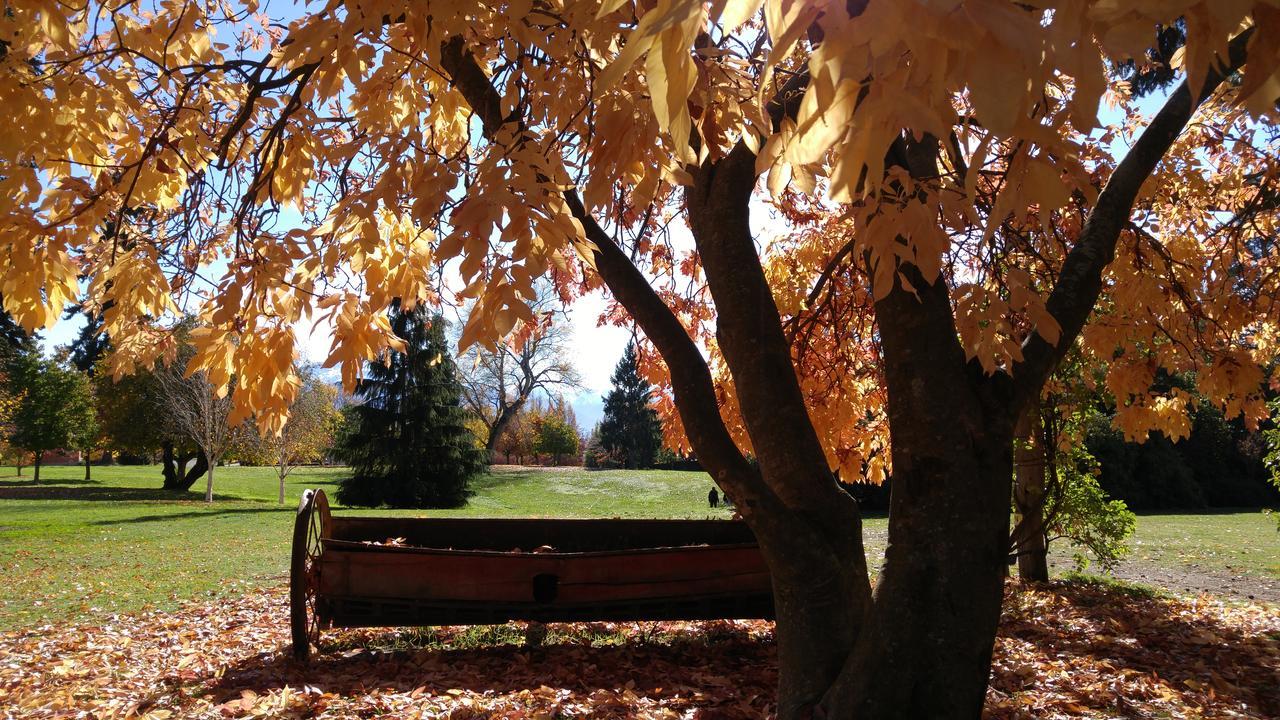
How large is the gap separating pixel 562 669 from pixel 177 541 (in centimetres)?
1045

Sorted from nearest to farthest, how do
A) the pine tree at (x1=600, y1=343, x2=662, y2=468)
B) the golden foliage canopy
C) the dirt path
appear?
the golden foliage canopy, the dirt path, the pine tree at (x1=600, y1=343, x2=662, y2=468)

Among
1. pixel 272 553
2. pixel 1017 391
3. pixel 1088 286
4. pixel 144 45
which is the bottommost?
pixel 272 553

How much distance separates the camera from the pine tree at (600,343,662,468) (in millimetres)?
46906

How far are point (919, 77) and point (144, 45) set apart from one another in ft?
14.6

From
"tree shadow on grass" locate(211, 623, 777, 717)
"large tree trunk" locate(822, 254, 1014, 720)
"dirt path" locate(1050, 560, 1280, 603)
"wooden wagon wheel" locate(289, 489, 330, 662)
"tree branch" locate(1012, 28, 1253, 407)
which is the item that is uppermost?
"tree branch" locate(1012, 28, 1253, 407)

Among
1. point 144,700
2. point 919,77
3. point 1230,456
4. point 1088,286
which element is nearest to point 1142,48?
point 919,77

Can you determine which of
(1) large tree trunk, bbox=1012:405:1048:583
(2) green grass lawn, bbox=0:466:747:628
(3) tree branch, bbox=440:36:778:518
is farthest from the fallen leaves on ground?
(3) tree branch, bbox=440:36:778:518

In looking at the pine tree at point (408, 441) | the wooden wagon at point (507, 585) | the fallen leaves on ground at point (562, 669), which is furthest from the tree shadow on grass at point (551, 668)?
the pine tree at point (408, 441)

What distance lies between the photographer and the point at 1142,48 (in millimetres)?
1062

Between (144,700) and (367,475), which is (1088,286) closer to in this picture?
(144,700)

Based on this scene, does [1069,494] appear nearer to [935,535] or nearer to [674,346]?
[935,535]

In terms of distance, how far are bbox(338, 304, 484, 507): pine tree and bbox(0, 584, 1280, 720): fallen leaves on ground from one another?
61.2ft

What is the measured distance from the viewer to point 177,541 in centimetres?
1242

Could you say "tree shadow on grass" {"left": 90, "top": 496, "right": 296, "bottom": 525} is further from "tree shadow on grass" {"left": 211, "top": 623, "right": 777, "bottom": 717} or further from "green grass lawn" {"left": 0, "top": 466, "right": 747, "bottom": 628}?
"tree shadow on grass" {"left": 211, "top": 623, "right": 777, "bottom": 717}
